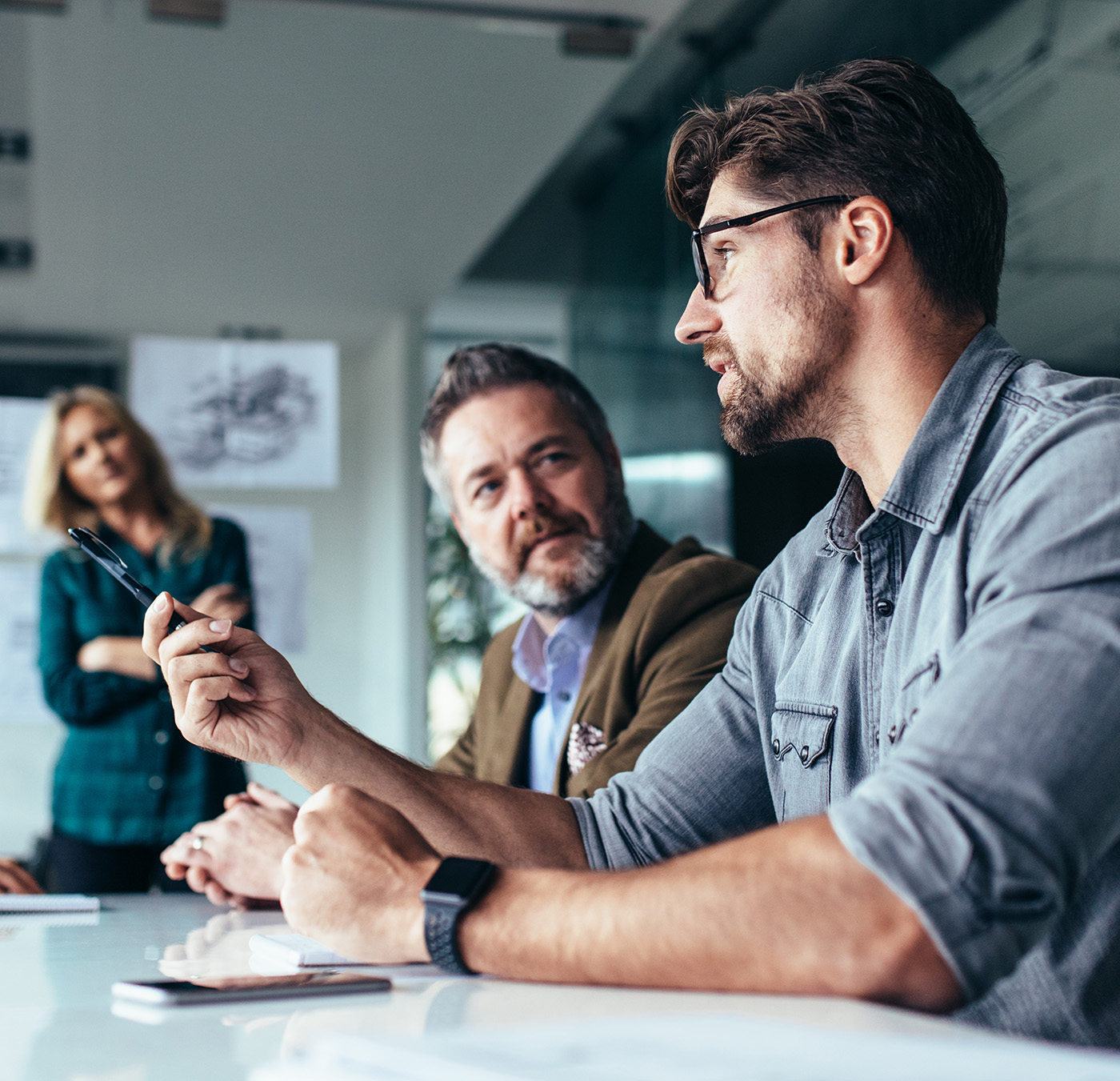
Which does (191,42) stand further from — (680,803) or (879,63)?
(680,803)

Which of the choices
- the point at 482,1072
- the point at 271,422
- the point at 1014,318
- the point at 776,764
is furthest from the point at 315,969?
the point at 271,422

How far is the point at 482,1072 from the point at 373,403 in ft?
10.2

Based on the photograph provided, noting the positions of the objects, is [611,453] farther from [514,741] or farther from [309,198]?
[309,198]

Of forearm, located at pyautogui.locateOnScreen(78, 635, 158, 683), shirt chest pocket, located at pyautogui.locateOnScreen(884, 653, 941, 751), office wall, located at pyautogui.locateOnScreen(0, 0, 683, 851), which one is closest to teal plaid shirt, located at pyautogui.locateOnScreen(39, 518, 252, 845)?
forearm, located at pyautogui.locateOnScreen(78, 635, 158, 683)

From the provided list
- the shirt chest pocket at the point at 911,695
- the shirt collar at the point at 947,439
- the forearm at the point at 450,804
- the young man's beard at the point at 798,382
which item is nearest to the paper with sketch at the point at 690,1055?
the shirt chest pocket at the point at 911,695

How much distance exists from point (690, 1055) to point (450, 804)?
0.77m

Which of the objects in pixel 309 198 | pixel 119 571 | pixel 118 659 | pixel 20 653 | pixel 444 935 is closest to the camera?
pixel 444 935

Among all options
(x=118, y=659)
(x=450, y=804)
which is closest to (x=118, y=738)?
(x=118, y=659)

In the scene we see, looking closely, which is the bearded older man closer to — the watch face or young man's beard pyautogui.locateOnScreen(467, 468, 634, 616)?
young man's beard pyautogui.locateOnScreen(467, 468, 634, 616)

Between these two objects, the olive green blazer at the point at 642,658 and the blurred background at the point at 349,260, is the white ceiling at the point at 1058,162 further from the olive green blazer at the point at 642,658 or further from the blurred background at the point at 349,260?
the blurred background at the point at 349,260

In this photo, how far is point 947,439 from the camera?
1091mm

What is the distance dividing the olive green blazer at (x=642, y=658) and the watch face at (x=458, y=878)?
69 cm

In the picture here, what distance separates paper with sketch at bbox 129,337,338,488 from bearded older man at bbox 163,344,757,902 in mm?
1286

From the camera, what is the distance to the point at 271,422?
11.5 feet
